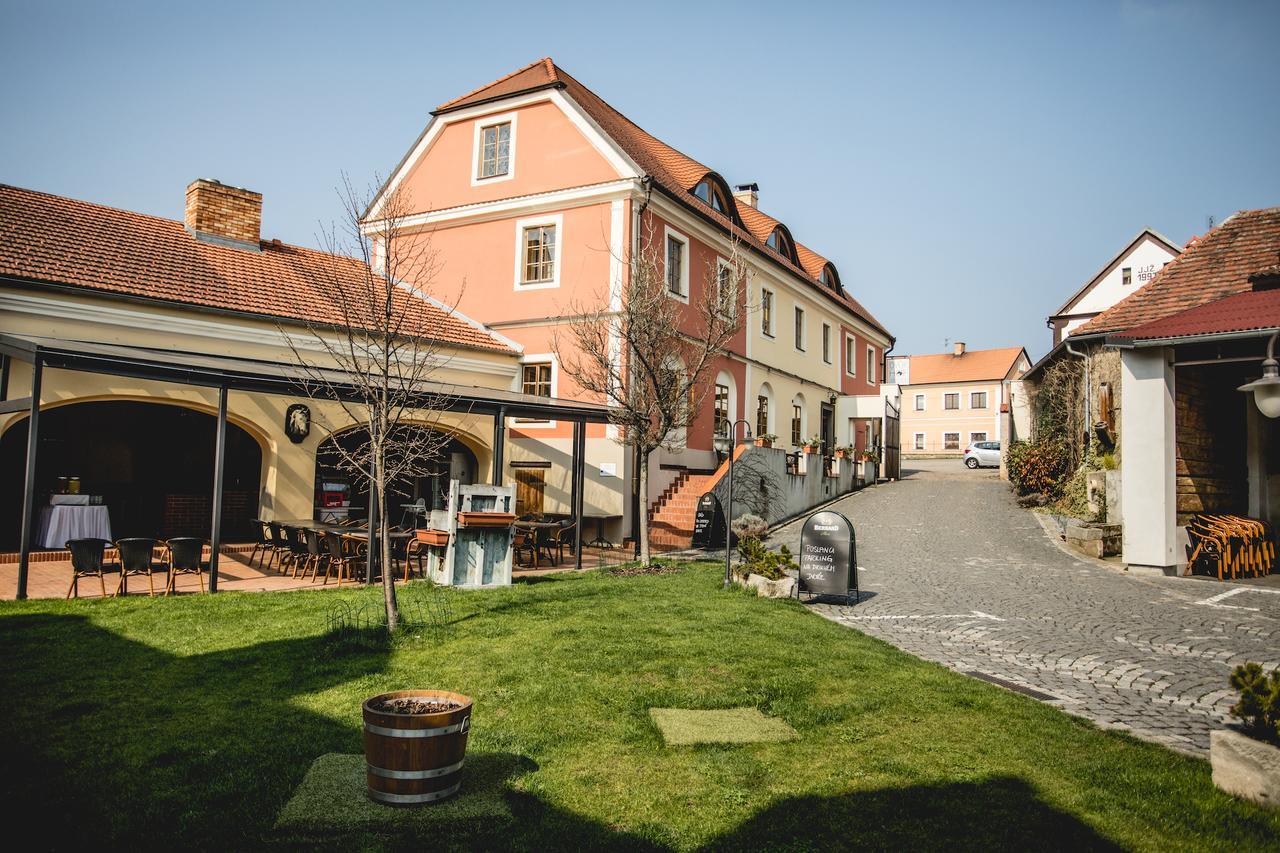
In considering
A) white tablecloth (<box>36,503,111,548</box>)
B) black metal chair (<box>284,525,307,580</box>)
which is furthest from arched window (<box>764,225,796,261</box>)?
white tablecloth (<box>36,503,111,548</box>)

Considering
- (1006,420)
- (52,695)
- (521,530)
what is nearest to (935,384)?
(1006,420)

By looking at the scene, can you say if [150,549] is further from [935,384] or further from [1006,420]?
[935,384]

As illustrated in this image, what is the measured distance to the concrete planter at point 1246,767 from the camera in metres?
4.14

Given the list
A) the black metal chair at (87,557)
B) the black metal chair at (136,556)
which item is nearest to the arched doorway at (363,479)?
the black metal chair at (136,556)

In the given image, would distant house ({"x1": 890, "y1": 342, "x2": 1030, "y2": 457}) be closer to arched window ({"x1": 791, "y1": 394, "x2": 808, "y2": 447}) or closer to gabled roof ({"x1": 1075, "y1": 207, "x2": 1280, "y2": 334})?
arched window ({"x1": 791, "y1": 394, "x2": 808, "y2": 447})

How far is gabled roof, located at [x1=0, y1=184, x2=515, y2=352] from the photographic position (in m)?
13.1

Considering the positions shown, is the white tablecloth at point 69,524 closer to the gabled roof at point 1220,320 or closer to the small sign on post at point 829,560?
the small sign on post at point 829,560

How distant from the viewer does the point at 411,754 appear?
13.0 ft

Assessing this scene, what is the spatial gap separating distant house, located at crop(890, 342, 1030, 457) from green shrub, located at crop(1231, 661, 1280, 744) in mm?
53562

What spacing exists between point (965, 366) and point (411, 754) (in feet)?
202

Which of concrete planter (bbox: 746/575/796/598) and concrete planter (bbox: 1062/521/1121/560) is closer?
concrete planter (bbox: 746/575/796/598)

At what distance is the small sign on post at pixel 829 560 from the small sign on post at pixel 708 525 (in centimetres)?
619

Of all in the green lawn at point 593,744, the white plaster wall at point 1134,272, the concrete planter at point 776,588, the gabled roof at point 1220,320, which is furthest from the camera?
the white plaster wall at point 1134,272

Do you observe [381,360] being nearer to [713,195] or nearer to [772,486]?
[772,486]
